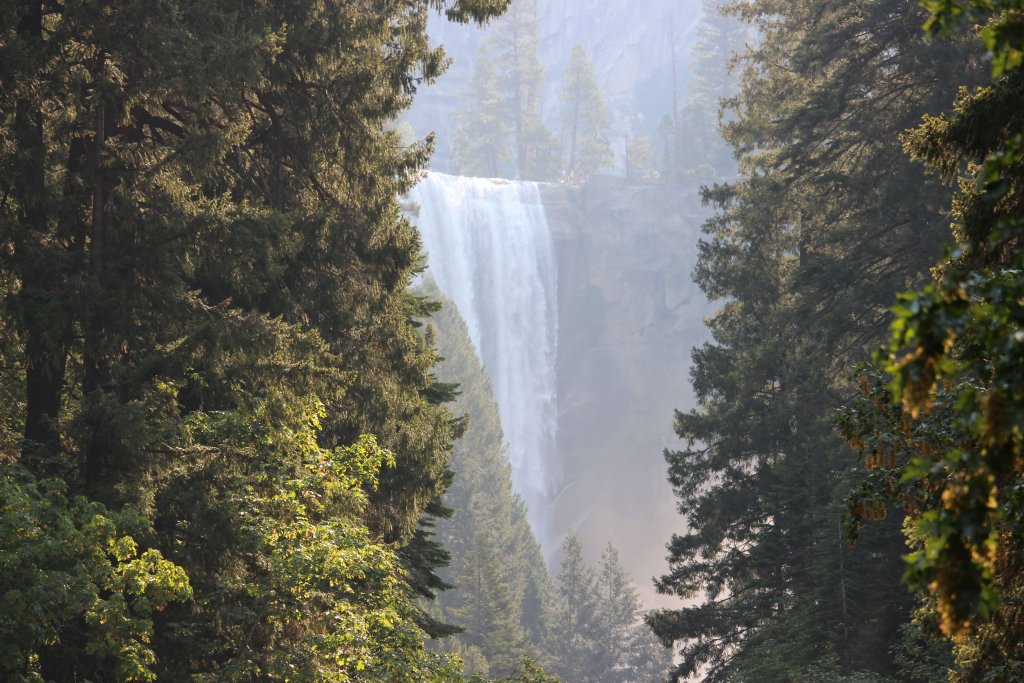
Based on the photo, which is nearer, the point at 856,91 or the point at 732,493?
the point at 856,91

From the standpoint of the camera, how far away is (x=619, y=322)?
71.9 meters

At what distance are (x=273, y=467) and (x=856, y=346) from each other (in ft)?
44.0

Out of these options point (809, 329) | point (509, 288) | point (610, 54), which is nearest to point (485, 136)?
point (509, 288)

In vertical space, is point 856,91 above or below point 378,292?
above

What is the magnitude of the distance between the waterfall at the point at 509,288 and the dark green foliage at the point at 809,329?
153 feet

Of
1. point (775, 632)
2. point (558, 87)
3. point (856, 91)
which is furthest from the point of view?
point (558, 87)

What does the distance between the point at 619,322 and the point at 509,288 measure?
8.16m

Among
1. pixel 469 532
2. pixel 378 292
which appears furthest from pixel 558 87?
pixel 378 292

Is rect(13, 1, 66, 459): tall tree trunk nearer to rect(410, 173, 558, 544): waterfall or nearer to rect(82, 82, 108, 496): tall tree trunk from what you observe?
rect(82, 82, 108, 496): tall tree trunk

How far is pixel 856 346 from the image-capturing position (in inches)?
784

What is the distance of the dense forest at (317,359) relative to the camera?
18.2 ft

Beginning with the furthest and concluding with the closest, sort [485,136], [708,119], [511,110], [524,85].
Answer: [524,85], [511,110], [485,136], [708,119]

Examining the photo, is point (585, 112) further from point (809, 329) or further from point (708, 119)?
point (809, 329)

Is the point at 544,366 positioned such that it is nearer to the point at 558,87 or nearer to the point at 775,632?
the point at 775,632
